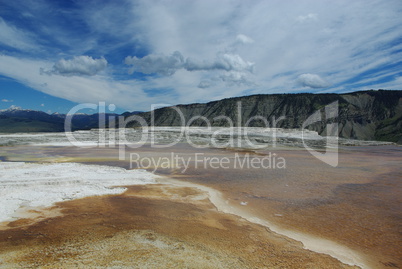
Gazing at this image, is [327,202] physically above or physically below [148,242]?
below

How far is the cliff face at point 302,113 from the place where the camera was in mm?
69312

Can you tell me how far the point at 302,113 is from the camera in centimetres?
8519

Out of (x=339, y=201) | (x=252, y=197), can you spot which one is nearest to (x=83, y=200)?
(x=252, y=197)

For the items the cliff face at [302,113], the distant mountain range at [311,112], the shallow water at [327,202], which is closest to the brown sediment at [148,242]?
the shallow water at [327,202]

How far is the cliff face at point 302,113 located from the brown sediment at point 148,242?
69249 millimetres

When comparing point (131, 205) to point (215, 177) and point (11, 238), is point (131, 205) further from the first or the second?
point (215, 177)

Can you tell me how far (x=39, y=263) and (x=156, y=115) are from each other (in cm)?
11006

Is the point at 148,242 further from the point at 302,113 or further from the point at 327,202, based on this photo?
the point at 302,113

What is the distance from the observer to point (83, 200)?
23.2ft

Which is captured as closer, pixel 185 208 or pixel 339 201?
pixel 185 208

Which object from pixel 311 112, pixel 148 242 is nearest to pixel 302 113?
pixel 311 112

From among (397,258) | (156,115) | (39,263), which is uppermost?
(156,115)

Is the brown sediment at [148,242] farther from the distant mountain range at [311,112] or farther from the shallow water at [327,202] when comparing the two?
the distant mountain range at [311,112]

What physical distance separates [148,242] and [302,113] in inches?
3504
